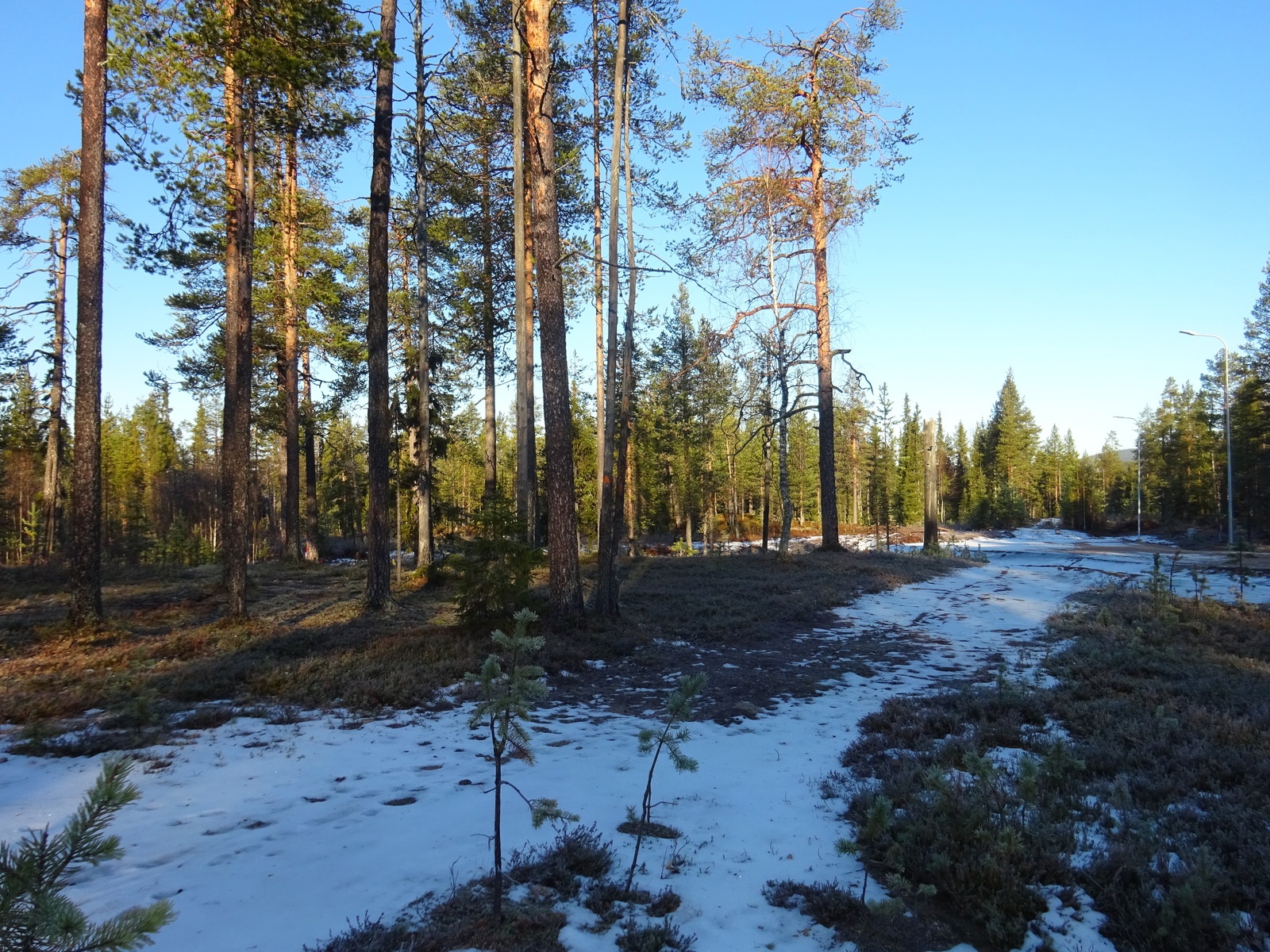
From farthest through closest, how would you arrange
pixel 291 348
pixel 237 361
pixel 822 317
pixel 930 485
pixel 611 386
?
pixel 930 485 → pixel 291 348 → pixel 822 317 → pixel 611 386 → pixel 237 361

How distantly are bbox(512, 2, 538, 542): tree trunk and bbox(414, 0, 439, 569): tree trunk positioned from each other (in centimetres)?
193

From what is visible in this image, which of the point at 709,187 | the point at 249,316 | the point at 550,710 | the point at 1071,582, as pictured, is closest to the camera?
the point at 550,710

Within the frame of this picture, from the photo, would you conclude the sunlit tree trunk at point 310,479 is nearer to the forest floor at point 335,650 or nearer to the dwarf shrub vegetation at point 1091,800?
the forest floor at point 335,650

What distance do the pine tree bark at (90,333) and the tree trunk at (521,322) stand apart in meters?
6.23

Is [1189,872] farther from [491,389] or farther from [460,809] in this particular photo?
[491,389]

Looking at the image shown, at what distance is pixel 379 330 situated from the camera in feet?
37.8

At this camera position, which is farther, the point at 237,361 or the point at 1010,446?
the point at 1010,446

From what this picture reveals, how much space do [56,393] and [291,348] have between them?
8.29 m

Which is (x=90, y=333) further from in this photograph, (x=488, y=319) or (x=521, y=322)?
(x=488, y=319)

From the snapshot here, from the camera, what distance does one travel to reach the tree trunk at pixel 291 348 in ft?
59.9

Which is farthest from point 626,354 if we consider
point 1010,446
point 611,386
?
point 1010,446

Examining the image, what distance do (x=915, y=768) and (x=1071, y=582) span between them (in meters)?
14.6

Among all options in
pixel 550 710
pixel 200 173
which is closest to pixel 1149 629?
pixel 550 710

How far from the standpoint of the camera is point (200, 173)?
10.2m
